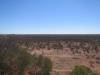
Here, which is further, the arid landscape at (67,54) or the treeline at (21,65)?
the arid landscape at (67,54)

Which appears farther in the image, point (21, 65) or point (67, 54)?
point (67, 54)

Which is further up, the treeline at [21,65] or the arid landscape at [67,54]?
the treeline at [21,65]

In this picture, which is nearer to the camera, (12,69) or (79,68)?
(79,68)

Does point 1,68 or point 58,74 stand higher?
point 1,68

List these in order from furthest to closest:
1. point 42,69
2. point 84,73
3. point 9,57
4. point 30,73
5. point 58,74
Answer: point 58,74 < point 30,73 < point 9,57 < point 42,69 < point 84,73

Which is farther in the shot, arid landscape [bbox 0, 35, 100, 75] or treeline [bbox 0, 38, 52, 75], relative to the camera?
arid landscape [bbox 0, 35, 100, 75]

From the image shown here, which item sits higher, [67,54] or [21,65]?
[21,65]

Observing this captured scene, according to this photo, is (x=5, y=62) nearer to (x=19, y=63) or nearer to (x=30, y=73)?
(x=19, y=63)

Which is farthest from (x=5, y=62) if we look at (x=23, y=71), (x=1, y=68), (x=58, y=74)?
(x=58, y=74)

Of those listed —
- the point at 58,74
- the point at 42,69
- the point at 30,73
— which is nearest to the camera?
the point at 42,69

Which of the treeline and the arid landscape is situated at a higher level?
the treeline
